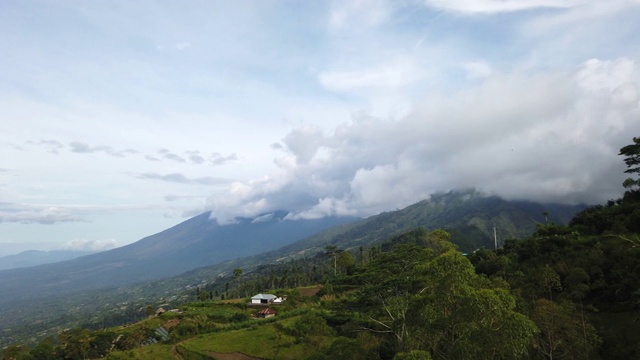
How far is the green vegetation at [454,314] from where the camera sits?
52.1 feet

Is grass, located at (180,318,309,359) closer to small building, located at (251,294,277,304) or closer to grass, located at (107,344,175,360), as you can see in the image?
grass, located at (107,344,175,360)

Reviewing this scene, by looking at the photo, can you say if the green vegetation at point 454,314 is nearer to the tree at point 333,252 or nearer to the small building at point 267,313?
the small building at point 267,313

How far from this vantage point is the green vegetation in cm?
1588

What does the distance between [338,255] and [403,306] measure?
7388 cm

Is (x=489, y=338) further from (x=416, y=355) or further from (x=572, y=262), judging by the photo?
(x=572, y=262)

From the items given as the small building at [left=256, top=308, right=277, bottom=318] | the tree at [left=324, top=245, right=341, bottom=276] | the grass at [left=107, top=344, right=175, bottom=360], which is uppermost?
the tree at [left=324, top=245, right=341, bottom=276]

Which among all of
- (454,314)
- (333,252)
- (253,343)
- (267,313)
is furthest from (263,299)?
(454,314)

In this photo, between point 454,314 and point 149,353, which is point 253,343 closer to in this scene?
point 149,353

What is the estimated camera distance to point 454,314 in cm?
1578

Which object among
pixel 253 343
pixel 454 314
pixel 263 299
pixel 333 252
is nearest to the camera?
pixel 454 314

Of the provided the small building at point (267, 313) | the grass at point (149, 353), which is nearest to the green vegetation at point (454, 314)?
the grass at point (149, 353)

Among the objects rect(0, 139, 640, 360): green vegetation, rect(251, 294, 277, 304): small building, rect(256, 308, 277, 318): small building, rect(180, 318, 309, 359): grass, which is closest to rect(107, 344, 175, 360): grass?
rect(0, 139, 640, 360): green vegetation

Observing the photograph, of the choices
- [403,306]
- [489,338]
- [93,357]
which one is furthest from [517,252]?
[93,357]

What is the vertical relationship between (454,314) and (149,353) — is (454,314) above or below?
above
